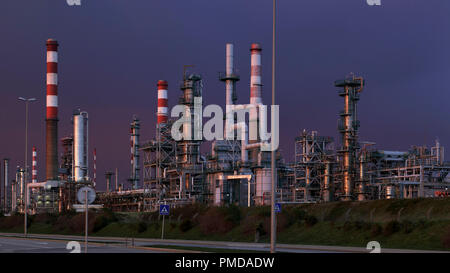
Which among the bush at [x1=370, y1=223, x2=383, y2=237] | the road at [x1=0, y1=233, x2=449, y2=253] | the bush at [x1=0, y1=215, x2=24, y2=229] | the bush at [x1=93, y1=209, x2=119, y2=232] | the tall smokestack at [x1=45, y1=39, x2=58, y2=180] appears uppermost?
the tall smokestack at [x1=45, y1=39, x2=58, y2=180]

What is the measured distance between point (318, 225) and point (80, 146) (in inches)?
2244

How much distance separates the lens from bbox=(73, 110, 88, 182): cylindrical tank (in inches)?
3563

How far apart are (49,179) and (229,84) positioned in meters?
30.5

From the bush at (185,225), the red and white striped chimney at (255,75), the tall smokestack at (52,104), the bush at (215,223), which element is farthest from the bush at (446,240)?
the tall smokestack at (52,104)

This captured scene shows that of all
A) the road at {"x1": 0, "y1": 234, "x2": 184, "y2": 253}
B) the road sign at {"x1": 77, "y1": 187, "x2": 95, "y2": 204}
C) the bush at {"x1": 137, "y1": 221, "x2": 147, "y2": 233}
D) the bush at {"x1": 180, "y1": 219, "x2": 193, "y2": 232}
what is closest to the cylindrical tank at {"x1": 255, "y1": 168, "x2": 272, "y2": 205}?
the bush at {"x1": 137, "y1": 221, "x2": 147, "y2": 233}

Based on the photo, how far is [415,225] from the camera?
115ft

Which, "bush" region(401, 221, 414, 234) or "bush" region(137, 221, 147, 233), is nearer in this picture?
"bush" region(401, 221, 414, 234)

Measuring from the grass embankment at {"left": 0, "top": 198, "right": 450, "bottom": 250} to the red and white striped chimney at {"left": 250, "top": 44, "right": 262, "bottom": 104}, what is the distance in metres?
18.2

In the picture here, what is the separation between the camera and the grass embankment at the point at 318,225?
34281 millimetres

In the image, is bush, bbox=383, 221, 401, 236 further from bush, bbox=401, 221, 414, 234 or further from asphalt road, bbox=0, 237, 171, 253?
asphalt road, bbox=0, 237, 171, 253

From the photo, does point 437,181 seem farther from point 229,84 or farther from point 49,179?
point 49,179

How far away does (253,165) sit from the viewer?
225ft

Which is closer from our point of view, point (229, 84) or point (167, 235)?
point (167, 235)
